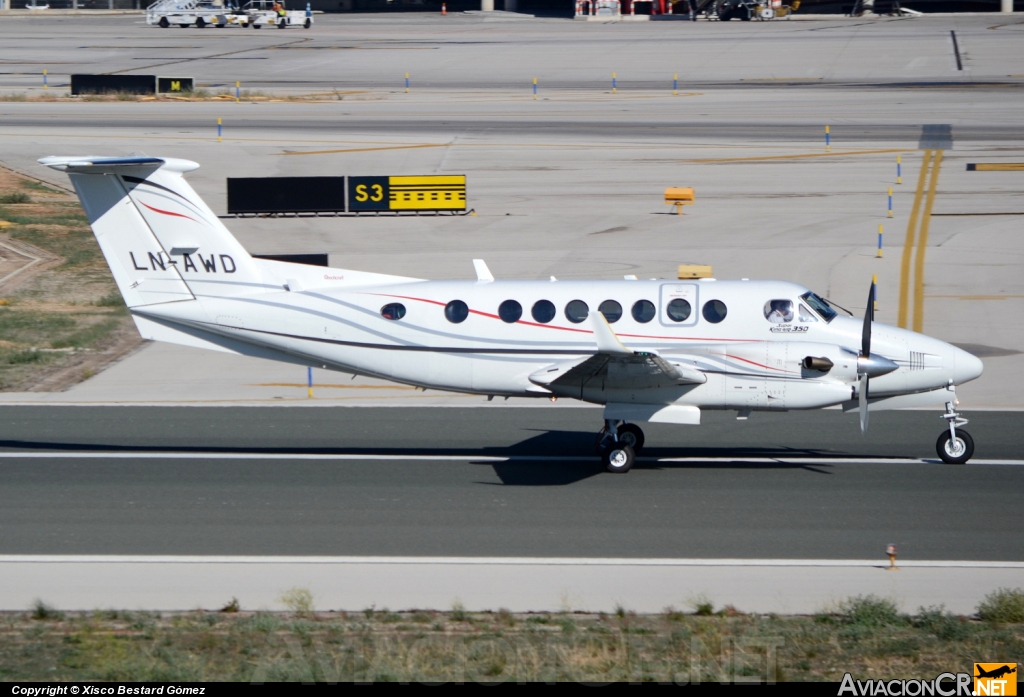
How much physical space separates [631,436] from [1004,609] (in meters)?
6.95

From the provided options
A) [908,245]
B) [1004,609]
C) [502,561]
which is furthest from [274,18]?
[1004,609]

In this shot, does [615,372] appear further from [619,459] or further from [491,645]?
[491,645]

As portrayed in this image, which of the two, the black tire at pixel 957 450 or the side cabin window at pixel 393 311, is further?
the side cabin window at pixel 393 311

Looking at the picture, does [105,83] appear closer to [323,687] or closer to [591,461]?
[591,461]

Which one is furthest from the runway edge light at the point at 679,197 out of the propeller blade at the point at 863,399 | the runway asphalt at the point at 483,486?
the propeller blade at the point at 863,399

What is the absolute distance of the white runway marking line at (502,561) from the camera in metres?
12.0

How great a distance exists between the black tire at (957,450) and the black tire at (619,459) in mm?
4614

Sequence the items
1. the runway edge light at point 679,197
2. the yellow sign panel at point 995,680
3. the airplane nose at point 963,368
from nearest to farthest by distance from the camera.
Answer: the yellow sign panel at point 995,680, the airplane nose at point 963,368, the runway edge light at point 679,197

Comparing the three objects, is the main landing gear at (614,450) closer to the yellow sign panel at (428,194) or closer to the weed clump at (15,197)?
the yellow sign panel at (428,194)

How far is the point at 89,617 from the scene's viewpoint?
10.4 m

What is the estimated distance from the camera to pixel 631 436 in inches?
647

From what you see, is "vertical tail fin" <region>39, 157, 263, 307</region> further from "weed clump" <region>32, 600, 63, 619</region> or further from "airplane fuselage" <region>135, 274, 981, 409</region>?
"weed clump" <region>32, 600, 63, 619</region>

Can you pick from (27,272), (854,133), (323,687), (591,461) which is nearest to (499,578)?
(323,687)

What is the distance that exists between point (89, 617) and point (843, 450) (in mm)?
11477
